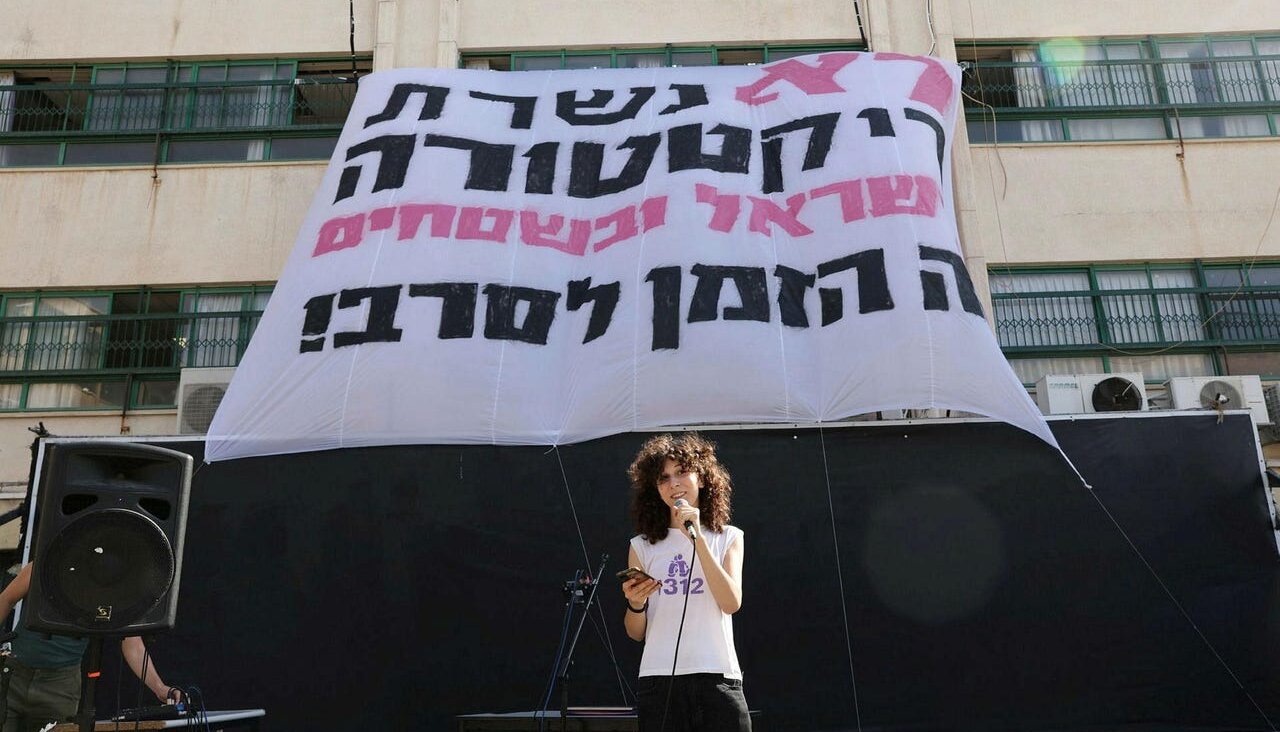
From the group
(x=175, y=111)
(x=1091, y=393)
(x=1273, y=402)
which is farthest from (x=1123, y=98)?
(x=175, y=111)

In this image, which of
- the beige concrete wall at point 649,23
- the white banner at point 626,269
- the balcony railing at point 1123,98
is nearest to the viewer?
the white banner at point 626,269

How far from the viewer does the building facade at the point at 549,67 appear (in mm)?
11203

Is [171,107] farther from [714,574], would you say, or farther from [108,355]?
[714,574]

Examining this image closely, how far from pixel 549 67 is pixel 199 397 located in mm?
5672

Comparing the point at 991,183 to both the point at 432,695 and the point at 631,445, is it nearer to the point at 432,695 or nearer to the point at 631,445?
the point at 631,445

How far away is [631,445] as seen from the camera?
8672mm

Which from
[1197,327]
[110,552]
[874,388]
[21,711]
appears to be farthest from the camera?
[1197,327]

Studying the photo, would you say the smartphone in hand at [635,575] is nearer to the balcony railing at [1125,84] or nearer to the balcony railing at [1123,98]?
the balcony railing at [1123,98]

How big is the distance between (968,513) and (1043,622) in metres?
1.04

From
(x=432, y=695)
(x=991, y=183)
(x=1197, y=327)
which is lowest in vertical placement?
(x=432, y=695)

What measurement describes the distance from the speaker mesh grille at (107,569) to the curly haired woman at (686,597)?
2.31m

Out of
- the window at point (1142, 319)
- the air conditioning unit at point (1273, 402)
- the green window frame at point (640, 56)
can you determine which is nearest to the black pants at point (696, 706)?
the window at point (1142, 319)

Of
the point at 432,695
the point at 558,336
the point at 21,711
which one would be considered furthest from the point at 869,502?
the point at 21,711

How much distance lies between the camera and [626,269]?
8438mm
